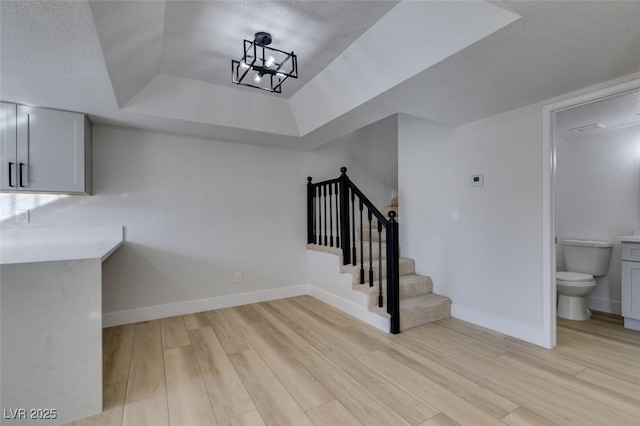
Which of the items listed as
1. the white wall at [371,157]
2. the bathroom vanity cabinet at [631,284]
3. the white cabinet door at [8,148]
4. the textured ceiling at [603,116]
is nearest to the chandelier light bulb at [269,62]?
the white cabinet door at [8,148]

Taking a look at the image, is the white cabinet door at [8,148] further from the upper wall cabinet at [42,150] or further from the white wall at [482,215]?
the white wall at [482,215]

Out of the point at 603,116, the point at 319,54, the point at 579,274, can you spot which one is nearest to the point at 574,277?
the point at 579,274

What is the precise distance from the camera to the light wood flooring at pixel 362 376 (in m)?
1.70

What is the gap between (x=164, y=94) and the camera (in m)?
2.82

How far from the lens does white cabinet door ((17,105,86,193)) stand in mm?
2482

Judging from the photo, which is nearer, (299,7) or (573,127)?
(299,7)

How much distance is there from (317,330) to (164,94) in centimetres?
278

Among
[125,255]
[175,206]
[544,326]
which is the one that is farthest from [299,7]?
[544,326]

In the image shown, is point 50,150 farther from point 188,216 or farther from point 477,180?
point 477,180

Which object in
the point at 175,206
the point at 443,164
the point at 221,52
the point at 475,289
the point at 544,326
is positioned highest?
the point at 221,52

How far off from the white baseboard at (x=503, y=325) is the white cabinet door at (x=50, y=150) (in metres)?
4.04

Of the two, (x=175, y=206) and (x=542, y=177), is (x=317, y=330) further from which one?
(x=542, y=177)

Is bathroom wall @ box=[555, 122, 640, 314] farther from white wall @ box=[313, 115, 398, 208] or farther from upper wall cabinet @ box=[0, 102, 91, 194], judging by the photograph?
upper wall cabinet @ box=[0, 102, 91, 194]

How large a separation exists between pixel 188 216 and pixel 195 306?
1114 millimetres
